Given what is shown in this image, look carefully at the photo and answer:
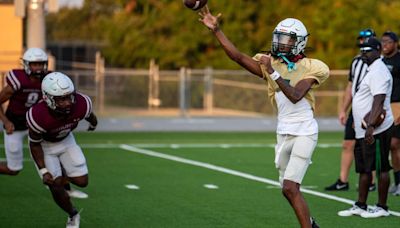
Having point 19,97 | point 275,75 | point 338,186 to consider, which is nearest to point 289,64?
point 275,75

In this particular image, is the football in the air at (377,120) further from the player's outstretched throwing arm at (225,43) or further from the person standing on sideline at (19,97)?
the person standing on sideline at (19,97)

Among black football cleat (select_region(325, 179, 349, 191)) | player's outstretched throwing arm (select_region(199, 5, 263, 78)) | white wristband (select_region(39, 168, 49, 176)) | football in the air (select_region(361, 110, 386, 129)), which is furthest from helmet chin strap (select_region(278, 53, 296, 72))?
black football cleat (select_region(325, 179, 349, 191))

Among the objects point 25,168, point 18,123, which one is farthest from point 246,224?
point 25,168

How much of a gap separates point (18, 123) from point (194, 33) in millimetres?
25058

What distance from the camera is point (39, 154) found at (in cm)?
1051

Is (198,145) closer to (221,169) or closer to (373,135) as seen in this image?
(221,169)

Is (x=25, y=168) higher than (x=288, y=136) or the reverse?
the reverse

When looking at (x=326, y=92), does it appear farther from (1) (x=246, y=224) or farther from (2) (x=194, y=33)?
(1) (x=246, y=224)

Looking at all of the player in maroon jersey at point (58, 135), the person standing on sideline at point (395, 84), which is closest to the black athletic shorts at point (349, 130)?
the person standing on sideline at point (395, 84)

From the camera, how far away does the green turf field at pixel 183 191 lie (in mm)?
11273

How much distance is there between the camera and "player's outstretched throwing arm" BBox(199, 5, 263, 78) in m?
8.98

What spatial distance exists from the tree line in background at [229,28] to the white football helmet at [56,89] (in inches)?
919

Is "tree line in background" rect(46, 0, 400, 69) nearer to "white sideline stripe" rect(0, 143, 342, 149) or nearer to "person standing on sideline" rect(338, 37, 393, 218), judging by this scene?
"white sideline stripe" rect(0, 143, 342, 149)

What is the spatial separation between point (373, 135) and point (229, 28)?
2565 cm
